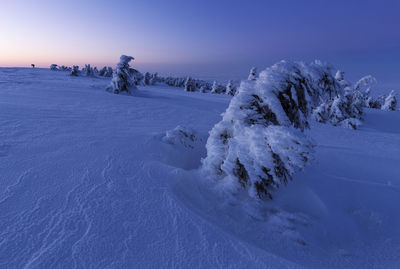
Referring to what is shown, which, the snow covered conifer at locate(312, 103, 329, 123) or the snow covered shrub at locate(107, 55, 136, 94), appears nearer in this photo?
the snow covered shrub at locate(107, 55, 136, 94)

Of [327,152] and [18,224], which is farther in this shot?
[327,152]

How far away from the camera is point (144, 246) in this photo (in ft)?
6.61

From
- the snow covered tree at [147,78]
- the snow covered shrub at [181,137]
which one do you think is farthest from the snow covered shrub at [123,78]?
the snow covered tree at [147,78]

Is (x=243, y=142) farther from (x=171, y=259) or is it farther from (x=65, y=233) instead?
(x=65, y=233)

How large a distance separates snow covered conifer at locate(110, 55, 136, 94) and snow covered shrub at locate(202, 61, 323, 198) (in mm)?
14311

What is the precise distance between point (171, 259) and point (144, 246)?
1.00ft

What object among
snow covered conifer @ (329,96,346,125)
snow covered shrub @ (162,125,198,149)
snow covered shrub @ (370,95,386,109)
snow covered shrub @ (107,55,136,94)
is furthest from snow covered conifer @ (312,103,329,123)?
snow covered shrub @ (370,95,386,109)

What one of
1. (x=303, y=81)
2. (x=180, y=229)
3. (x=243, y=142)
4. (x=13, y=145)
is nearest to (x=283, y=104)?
(x=303, y=81)

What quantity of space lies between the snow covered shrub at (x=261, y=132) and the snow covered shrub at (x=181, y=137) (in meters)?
1.36

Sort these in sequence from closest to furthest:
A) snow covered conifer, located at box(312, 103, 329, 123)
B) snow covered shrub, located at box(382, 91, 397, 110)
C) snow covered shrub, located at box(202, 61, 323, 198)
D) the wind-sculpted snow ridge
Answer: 1. snow covered shrub, located at box(202, 61, 323, 198)
2. the wind-sculpted snow ridge
3. snow covered conifer, located at box(312, 103, 329, 123)
4. snow covered shrub, located at box(382, 91, 397, 110)

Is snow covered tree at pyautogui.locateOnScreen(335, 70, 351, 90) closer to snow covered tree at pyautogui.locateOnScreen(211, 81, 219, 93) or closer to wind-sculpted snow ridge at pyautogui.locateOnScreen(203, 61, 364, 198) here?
wind-sculpted snow ridge at pyautogui.locateOnScreen(203, 61, 364, 198)

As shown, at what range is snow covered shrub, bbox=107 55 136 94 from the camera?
16.2 meters

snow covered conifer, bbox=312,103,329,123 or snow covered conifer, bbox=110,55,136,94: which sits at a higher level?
snow covered conifer, bbox=110,55,136,94

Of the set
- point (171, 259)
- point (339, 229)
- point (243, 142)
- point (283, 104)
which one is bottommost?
point (339, 229)
